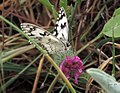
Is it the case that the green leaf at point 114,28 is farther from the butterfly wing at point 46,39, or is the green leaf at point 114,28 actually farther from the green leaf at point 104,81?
the green leaf at point 104,81

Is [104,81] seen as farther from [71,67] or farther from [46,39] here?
[46,39]

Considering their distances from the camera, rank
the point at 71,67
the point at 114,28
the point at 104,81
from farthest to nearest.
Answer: the point at 114,28
the point at 71,67
the point at 104,81

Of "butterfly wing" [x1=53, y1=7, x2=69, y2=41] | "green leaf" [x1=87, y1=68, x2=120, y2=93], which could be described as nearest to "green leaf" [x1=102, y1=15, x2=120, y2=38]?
"butterfly wing" [x1=53, y1=7, x2=69, y2=41]

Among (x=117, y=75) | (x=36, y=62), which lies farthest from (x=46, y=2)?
(x=117, y=75)

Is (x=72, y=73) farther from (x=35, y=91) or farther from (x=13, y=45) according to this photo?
(x=13, y=45)

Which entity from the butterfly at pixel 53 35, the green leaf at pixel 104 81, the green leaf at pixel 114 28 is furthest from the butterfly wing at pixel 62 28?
the green leaf at pixel 104 81

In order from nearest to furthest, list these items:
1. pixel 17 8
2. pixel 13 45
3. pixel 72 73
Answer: pixel 72 73 < pixel 13 45 < pixel 17 8

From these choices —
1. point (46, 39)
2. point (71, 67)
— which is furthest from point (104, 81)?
point (46, 39)

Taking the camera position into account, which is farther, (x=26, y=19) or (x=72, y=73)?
(x=26, y=19)

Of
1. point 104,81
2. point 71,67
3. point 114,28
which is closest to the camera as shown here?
point 104,81
